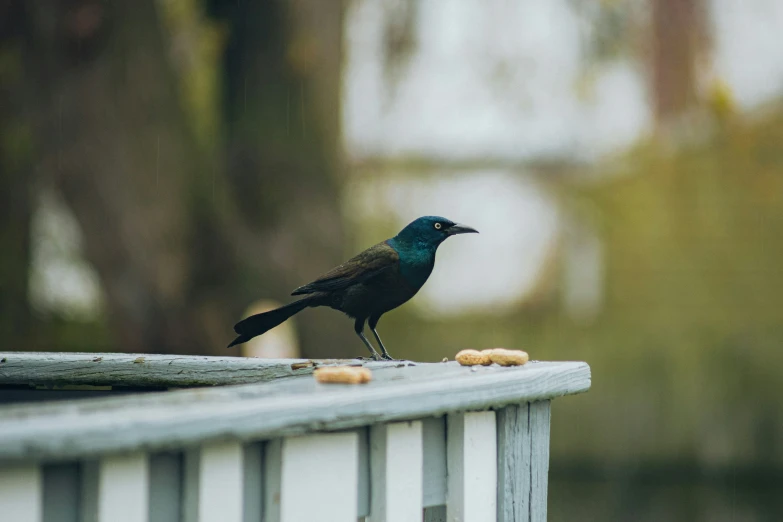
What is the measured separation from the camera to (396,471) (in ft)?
4.41

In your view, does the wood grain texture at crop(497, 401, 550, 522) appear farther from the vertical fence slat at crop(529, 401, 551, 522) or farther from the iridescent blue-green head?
the iridescent blue-green head

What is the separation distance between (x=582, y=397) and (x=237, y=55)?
4.53 m

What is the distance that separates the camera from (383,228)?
8.12 m

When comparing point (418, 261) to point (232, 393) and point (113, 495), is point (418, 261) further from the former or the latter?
point (113, 495)

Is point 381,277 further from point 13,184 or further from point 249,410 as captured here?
point 13,184

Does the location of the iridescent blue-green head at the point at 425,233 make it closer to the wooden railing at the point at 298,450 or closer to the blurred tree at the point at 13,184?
the wooden railing at the point at 298,450

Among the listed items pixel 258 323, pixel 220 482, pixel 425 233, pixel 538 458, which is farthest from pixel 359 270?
pixel 220 482

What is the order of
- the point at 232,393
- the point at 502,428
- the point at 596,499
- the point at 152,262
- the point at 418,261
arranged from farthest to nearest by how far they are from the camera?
the point at 596,499
the point at 152,262
the point at 418,261
the point at 502,428
the point at 232,393

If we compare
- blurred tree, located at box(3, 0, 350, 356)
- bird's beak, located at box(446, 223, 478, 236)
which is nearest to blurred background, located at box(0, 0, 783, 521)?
blurred tree, located at box(3, 0, 350, 356)

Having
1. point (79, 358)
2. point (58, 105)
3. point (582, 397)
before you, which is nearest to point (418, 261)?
point (79, 358)

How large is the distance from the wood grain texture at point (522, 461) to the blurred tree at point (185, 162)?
12.2 ft

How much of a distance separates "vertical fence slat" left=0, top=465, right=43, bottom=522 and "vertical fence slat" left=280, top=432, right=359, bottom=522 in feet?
1.00

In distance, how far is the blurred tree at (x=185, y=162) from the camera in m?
5.11

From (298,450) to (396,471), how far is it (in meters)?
0.18
